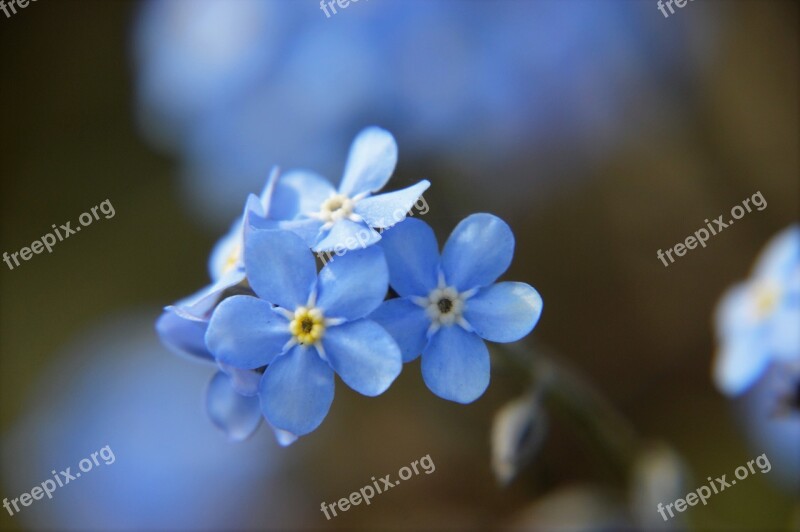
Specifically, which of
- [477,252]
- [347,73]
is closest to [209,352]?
[477,252]

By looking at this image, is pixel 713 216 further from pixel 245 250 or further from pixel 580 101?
pixel 245 250

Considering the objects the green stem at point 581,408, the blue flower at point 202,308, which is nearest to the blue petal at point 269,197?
the blue flower at point 202,308

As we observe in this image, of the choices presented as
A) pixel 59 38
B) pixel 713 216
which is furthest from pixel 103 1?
pixel 713 216

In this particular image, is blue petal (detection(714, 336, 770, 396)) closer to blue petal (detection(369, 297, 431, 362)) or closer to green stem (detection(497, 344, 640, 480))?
green stem (detection(497, 344, 640, 480))

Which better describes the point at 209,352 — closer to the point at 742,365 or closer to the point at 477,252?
the point at 477,252

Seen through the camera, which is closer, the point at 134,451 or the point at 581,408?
the point at 581,408

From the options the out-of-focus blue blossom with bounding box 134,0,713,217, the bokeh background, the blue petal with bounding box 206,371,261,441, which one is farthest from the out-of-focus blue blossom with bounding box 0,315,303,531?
the blue petal with bounding box 206,371,261,441
